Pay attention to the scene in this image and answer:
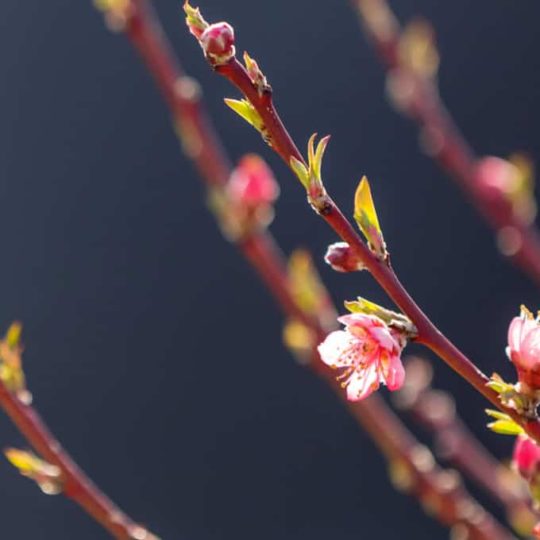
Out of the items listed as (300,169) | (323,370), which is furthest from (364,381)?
(323,370)

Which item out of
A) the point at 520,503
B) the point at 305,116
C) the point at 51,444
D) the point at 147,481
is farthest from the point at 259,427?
the point at 51,444

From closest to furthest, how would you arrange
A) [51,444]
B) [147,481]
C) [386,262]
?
[386,262]
[51,444]
[147,481]

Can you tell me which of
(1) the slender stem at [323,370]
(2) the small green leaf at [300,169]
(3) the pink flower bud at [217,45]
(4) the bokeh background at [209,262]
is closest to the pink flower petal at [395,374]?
(2) the small green leaf at [300,169]

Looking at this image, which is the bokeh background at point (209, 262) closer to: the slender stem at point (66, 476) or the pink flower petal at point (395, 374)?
the slender stem at point (66, 476)

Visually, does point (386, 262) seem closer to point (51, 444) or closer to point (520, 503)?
point (51, 444)

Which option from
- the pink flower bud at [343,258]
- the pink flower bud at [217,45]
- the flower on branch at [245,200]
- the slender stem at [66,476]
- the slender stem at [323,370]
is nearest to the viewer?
the pink flower bud at [217,45]

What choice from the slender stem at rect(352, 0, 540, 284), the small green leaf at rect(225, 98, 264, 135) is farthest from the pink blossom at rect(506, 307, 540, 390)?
the slender stem at rect(352, 0, 540, 284)

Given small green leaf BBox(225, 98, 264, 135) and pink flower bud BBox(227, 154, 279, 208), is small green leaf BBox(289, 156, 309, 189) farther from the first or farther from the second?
pink flower bud BBox(227, 154, 279, 208)
